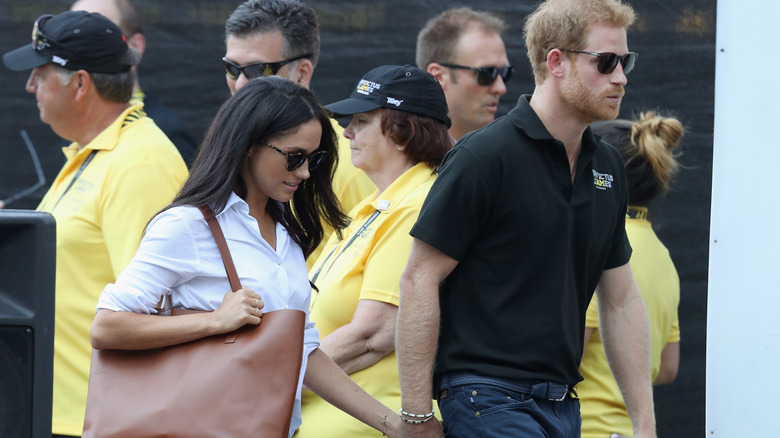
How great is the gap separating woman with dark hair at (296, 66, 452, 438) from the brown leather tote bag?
75 cm

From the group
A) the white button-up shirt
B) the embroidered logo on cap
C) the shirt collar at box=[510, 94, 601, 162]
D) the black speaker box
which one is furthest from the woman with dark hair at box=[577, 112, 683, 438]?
the black speaker box

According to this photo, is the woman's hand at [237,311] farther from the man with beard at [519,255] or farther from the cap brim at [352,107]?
the cap brim at [352,107]

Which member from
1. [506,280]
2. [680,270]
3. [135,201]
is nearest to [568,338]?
[506,280]

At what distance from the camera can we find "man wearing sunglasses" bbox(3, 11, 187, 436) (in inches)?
113

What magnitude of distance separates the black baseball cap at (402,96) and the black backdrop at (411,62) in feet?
3.46

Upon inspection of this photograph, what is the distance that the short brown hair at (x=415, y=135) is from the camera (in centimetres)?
294

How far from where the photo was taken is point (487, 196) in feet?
7.44

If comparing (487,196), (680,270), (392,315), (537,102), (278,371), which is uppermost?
(537,102)

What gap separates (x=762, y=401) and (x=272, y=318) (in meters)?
1.24

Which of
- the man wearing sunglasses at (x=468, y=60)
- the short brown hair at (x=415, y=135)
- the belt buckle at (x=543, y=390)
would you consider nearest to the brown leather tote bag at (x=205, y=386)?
the belt buckle at (x=543, y=390)

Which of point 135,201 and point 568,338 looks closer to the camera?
point 568,338

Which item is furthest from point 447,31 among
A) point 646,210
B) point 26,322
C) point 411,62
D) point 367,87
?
point 26,322

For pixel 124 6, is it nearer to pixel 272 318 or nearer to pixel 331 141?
pixel 331 141

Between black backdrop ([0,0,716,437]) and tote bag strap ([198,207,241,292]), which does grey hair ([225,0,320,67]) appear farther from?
tote bag strap ([198,207,241,292])
